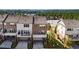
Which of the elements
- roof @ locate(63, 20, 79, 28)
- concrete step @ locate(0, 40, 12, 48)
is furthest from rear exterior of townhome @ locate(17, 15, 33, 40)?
roof @ locate(63, 20, 79, 28)

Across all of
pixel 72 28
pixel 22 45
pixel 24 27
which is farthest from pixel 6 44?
pixel 72 28

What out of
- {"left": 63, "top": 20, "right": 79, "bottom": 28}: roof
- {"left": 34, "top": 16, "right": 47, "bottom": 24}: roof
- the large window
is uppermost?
{"left": 34, "top": 16, "right": 47, "bottom": 24}: roof

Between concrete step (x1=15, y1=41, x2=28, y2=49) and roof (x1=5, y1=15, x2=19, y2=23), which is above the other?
roof (x1=5, y1=15, x2=19, y2=23)

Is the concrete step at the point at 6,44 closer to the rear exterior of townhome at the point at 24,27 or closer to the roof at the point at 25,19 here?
the rear exterior of townhome at the point at 24,27

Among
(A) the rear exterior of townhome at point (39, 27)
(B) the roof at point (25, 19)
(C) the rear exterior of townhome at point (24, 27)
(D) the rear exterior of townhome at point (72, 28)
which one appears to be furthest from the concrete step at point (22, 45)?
(D) the rear exterior of townhome at point (72, 28)

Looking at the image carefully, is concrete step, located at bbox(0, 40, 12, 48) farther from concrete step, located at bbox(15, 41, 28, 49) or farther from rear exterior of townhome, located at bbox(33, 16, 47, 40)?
rear exterior of townhome, located at bbox(33, 16, 47, 40)
